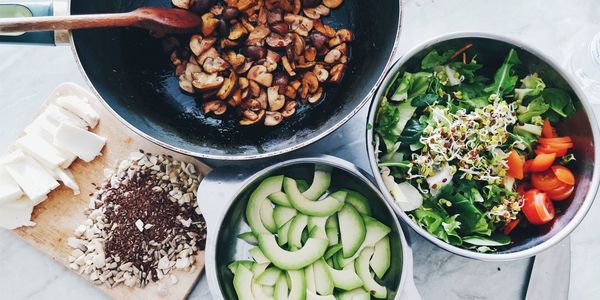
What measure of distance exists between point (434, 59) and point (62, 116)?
3.06ft

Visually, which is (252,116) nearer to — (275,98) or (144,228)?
(275,98)

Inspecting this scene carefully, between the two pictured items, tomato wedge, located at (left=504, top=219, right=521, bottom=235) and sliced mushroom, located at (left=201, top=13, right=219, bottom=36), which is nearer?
tomato wedge, located at (left=504, top=219, right=521, bottom=235)

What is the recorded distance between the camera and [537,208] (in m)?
1.19

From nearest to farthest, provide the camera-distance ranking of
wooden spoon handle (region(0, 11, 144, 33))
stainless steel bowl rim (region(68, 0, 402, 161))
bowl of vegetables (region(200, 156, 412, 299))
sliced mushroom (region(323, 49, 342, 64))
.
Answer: wooden spoon handle (region(0, 11, 144, 33))
stainless steel bowl rim (region(68, 0, 402, 161))
bowl of vegetables (region(200, 156, 412, 299))
sliced mushroom (region(323, 49, 342, 64))

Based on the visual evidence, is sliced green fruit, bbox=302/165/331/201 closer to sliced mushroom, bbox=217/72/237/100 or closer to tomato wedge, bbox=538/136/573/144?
sliced mushroom, bbox=217/72/237/100

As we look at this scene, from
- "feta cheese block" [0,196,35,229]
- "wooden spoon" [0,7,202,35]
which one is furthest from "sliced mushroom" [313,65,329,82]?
"feta cheese block" [0,196,35,229]

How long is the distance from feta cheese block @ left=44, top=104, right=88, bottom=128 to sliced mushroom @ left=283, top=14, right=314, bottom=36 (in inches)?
23.6

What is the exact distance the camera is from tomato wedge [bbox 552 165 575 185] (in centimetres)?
119

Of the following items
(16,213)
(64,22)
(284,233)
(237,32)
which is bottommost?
(16,213)

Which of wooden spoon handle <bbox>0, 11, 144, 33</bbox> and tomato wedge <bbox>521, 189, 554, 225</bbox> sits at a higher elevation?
wooden spoon handle <bbox>0, 11, 144, 33</bbox>

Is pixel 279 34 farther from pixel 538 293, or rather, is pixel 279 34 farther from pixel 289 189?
pixel 538 293

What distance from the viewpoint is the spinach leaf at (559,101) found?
120cm

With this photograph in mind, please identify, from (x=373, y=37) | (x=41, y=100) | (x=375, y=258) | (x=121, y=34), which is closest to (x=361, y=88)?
(x=373, y=37)

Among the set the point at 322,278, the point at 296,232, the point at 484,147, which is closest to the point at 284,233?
the point at 296,232
